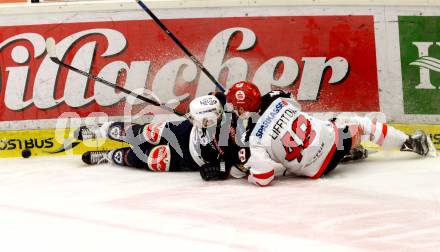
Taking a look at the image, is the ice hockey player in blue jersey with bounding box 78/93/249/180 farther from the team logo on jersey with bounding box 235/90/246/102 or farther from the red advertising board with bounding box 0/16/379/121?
the red advertising board with bounding box 0/16/379/121

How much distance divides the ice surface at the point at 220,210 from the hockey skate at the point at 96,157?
162mm

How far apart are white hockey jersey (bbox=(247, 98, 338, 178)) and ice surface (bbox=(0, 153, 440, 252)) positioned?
114 mm

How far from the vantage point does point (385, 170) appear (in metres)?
4.28

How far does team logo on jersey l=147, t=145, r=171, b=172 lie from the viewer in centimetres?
454

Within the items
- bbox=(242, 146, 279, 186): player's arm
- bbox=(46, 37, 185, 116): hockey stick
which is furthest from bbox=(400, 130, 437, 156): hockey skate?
bbox=(46, 37, 185, 116): hockey stick

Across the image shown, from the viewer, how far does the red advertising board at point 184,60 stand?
16.9 ft

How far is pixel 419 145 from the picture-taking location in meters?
4.54

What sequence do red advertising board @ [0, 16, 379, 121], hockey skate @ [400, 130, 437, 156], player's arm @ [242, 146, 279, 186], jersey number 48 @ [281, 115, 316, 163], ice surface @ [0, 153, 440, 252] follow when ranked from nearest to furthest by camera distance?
ice surface @ [0, 153, 440, 252], player's arm @ [242, 146, 279, 186], jersey number 48 @ [281, 115, 316, 163], hockey skate @ [400, 130, 437, 156], red advertising board @ [0, 16, 379, 121]

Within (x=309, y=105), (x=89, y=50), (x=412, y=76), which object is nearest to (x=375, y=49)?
(x=412, y=76)

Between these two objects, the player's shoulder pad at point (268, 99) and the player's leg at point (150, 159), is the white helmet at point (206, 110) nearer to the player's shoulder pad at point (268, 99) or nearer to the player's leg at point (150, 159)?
the player's shoulder pad at point (268, 99)

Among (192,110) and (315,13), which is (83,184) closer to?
(192,110)

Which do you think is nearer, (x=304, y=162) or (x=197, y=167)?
(x=304, y=162)

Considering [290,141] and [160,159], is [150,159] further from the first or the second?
[290,141]

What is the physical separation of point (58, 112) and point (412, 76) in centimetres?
283
